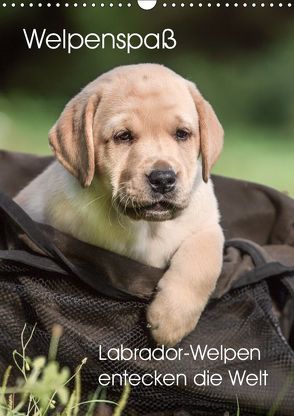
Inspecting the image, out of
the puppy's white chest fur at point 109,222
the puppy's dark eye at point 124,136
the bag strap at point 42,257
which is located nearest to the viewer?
the bag strap at point 42,257

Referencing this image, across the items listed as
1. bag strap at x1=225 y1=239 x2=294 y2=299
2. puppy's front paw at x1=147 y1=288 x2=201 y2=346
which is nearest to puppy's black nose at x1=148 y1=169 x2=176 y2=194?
puppy's front paw at x1=147 y1=288 x2=201 y2=346

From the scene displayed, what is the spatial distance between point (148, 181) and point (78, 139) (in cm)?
34

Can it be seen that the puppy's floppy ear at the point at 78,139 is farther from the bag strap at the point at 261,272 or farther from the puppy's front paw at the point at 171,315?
the bag strap at the point at 261,272

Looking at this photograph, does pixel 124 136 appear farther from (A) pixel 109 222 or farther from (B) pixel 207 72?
(B) pixel 207 72

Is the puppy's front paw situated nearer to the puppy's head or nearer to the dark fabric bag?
the dark fabric bag

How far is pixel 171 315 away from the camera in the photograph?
108 inches

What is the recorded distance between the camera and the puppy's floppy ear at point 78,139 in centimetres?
285

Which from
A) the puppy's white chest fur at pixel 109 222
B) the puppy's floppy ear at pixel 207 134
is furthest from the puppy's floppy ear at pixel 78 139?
the puppy's floppy ear at pixel 207 134

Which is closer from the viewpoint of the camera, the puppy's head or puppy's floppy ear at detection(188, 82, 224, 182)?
the puppy's head

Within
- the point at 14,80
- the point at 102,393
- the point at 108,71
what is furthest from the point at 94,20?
the point at 102,393

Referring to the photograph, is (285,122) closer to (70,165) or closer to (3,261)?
(70,165)

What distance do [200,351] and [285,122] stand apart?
1873 millimetres

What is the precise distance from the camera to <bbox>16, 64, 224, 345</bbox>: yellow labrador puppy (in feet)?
8.99

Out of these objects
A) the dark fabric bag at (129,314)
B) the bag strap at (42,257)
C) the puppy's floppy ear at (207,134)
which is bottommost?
the dark fabric bag at (129,314)
